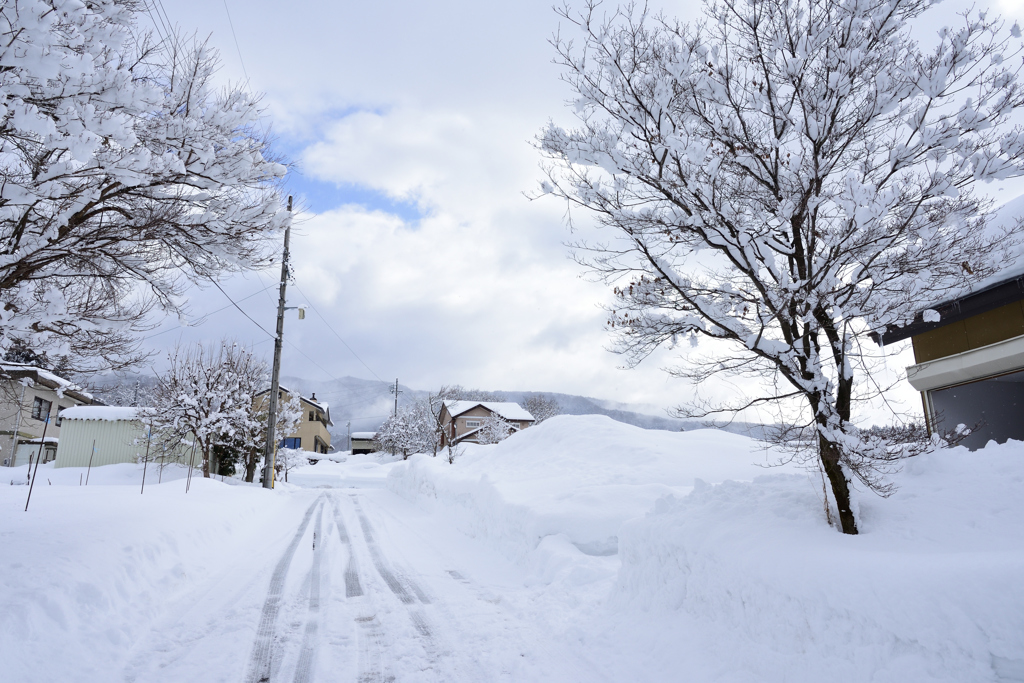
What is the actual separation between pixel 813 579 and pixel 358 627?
185 inches

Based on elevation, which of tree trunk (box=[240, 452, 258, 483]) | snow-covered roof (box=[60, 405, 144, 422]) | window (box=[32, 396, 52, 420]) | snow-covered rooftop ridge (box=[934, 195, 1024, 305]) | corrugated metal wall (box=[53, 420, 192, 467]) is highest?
snow-covered rooftop ridge (box=[934, 195, 1024, 305])

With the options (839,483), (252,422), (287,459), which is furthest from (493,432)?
(839,483)

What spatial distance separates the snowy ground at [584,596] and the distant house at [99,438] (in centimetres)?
2197

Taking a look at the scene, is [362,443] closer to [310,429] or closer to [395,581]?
[310,429]

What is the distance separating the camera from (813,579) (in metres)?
4.30

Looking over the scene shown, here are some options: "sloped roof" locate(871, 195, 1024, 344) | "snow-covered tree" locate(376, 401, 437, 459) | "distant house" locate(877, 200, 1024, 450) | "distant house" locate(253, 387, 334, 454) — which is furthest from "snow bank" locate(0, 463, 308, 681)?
"distant house" locate(253, 387, 334, 454)

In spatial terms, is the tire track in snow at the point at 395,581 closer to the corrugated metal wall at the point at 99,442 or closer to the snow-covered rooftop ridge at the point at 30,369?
the snow-covered rooftop ridge at the point at 30,369

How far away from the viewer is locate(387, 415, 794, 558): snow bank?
380 inches

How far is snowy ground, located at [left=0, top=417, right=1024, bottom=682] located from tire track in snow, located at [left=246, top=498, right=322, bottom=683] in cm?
3

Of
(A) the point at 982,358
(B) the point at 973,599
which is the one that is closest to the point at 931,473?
(B) the point at 973,599

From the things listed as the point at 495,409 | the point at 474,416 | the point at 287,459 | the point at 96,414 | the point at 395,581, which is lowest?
the point at 395,581

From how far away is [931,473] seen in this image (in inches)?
229

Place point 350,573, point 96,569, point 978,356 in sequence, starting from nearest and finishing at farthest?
1. point 96,569
2. point 350,573
3. point 978,356

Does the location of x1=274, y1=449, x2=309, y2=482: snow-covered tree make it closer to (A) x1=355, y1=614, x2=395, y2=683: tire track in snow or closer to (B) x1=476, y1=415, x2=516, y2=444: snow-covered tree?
(B) x1=476, y1=415, x2=516, y2=444: snow-covered tree
